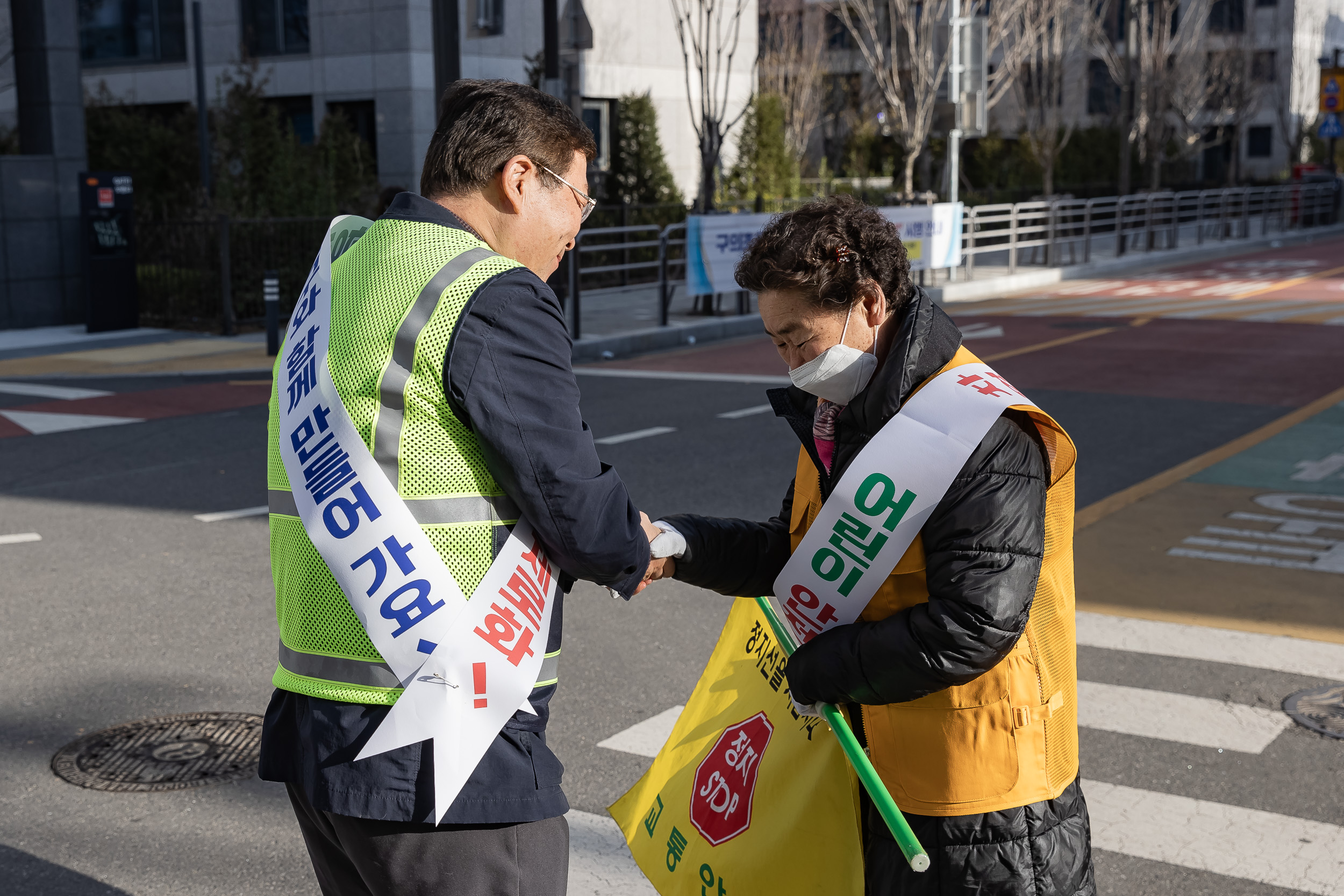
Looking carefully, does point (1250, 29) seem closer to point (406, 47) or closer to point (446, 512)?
point (406, 47)

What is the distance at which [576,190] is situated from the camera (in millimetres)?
2318

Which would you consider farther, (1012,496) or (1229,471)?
(1229,471)

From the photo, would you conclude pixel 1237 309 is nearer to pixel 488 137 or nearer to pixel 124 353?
pixel 124 353

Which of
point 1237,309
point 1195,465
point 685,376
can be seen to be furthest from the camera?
point 1237,309

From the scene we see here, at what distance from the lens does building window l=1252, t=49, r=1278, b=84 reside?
51.9 m

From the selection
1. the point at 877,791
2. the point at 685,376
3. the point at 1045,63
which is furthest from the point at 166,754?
the point at 1045,63

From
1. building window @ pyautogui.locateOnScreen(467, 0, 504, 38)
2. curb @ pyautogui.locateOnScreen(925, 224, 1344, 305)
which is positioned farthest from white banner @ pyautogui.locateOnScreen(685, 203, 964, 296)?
building window @ pyautogui.locateOnScreen(467, 0, 504, 38)

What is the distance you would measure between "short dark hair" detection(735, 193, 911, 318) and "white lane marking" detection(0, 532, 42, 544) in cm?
609

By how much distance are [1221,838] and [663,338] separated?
13.1 m

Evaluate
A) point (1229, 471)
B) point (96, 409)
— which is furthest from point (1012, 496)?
point (96, 409)

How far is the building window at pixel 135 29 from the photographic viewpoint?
1169 inches

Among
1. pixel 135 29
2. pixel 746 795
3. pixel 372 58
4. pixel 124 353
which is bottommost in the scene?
pixel 124 353

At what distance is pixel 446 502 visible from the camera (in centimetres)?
201

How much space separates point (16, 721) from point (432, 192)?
3.50m
